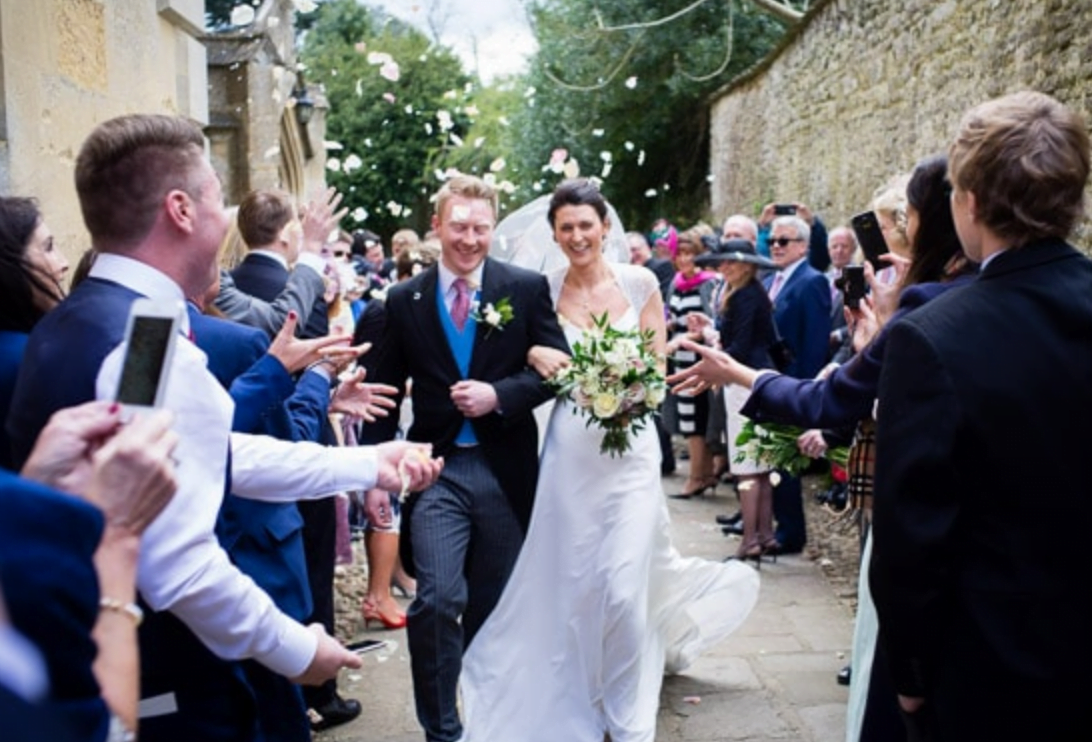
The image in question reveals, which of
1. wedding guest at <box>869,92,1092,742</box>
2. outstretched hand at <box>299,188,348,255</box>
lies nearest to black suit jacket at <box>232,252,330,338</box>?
outstretched hand at <box>299,188,348,255</box>

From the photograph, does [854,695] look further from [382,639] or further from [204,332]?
[382,639]

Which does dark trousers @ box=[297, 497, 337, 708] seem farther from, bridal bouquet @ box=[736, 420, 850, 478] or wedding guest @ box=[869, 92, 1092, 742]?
wedding guest @ box=[869, 92, 1092, 742]

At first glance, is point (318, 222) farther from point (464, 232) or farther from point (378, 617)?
point (378, 617)

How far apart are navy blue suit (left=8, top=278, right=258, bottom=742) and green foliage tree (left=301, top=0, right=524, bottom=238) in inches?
1162

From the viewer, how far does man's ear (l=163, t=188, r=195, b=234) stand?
241 centimetres

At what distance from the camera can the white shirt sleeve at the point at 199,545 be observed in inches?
85.1

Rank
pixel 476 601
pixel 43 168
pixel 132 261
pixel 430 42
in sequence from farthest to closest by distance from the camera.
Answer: pixel 430 42
pixel 476 601
pixel 43 168
pixel 132 261

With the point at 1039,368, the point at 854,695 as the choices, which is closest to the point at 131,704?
the point at 1039,368

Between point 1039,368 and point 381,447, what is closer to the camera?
point 1039,368

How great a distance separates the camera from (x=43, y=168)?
14.8 ft

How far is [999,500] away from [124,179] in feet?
6.52

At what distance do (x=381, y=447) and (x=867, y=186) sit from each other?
473 inches

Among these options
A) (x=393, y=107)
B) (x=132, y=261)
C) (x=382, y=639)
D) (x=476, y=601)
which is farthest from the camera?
(x=393, y=107)

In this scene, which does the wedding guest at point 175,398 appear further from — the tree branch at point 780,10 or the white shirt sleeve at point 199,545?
the tree branch at point 780,10
